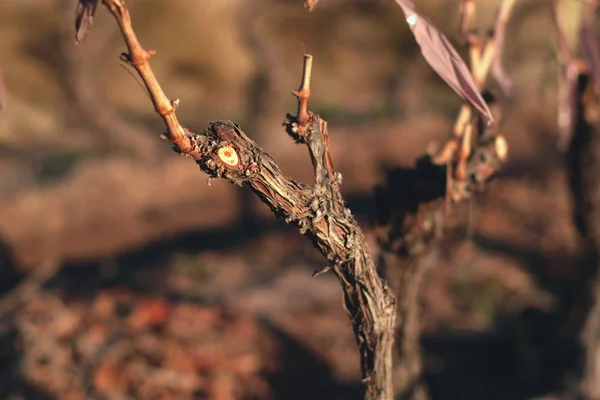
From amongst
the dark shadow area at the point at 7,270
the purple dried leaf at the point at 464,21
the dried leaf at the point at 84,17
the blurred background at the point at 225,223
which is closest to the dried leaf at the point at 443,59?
the dried leaf at the point at 84,17

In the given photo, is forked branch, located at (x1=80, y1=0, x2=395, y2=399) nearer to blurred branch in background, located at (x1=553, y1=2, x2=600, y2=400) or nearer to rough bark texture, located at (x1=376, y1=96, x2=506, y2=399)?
rough bark texture, located at (x1=376, y1=96, x2=506, y2=399)

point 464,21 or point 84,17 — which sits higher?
point 464,21

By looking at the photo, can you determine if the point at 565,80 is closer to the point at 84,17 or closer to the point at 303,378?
the point at 303,378

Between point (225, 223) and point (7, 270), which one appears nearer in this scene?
point (7, 270)

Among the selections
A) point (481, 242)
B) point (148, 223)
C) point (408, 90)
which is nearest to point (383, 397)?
point (481, 242)

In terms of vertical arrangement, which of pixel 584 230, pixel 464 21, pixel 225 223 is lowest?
pixel 464 21

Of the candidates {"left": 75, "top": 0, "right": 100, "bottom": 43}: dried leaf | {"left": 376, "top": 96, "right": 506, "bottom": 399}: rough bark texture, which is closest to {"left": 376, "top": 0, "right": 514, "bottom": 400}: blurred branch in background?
{"left": 376, "top": 96, "right": 506, "bottom": 399}: rough bark texture

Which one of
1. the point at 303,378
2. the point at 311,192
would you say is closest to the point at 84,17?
Result: the point at 311,192

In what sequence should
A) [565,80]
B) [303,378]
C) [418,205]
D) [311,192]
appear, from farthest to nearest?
[303,378] → [565,80] → [418,205] → [311,192]
